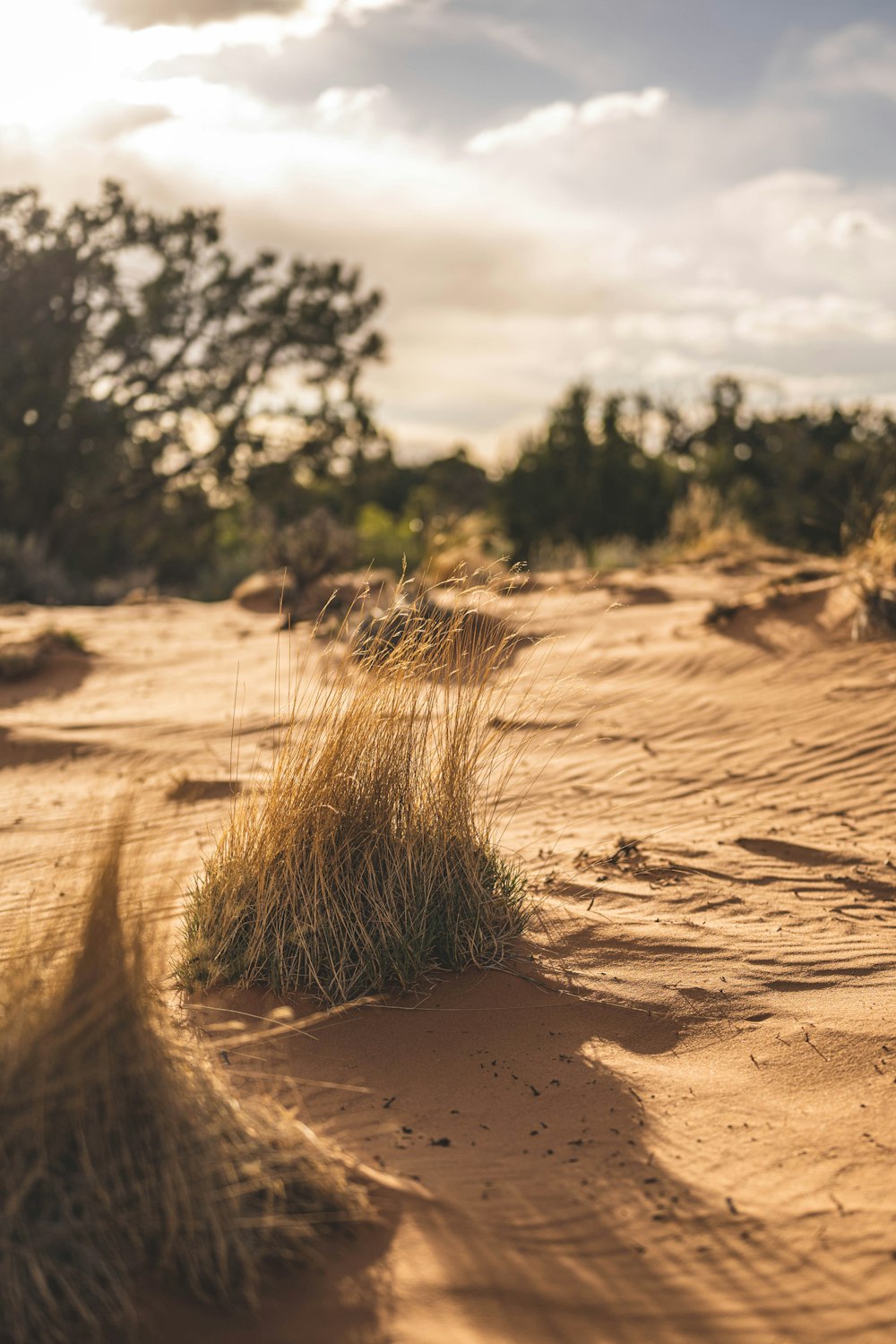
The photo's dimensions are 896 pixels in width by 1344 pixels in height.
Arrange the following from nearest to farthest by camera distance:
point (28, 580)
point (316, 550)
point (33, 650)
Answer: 1. point (33, 650)
2. point (316, 550)
3. point (28, 580)

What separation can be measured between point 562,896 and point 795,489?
19824mm

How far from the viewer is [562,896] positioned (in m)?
4.45

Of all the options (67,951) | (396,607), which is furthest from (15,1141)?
(396,607)

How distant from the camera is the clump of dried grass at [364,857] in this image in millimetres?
3459

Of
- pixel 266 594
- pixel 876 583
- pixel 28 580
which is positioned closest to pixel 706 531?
pixel 266 594

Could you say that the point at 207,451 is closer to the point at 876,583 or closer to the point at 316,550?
the point at 316,550

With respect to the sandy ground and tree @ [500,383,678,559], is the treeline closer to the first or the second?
tree @ [500,383,678,559]

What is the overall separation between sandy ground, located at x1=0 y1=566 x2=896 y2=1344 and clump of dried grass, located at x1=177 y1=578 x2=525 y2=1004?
168 millimetres

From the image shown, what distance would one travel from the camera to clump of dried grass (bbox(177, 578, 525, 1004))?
3.46 meters

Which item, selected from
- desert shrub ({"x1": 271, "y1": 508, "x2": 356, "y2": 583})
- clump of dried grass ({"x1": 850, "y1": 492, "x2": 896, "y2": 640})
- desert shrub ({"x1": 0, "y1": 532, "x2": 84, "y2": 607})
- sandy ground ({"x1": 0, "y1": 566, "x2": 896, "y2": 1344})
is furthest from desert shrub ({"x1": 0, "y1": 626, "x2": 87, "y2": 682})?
clump of dried grass ({"x1": 850, "y1": 492, "x2": 896, "y2": 640})

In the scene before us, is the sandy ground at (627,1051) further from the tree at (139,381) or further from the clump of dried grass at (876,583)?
the tree at (139,381)

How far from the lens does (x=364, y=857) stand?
3.58 metres

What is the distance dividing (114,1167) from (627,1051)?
5.78 ft

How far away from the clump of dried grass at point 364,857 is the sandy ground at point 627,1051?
17cm
